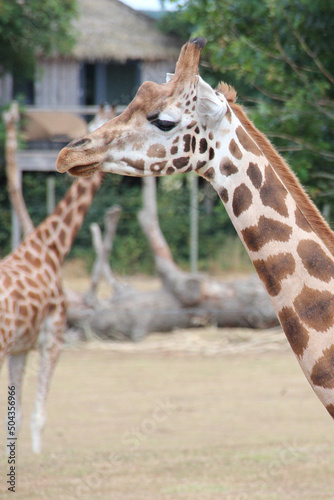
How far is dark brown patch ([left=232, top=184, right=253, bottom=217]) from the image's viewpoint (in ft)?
9.46

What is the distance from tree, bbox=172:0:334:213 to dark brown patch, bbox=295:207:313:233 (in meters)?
1.91

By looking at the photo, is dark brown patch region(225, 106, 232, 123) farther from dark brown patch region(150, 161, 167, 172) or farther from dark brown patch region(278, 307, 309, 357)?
dark brown patch region(278, 307, 309, 357)

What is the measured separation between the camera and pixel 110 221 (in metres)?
10.4

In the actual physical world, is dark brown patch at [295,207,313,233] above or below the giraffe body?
above

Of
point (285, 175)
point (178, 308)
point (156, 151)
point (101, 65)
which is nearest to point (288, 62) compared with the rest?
point (285, 175)

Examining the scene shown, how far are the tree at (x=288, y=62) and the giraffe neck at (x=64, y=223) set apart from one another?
147cm

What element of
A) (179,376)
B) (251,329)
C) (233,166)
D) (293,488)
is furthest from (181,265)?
(233,166)

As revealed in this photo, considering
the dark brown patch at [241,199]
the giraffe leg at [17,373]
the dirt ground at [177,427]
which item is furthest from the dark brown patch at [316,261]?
the giraffe leg at [17,373]

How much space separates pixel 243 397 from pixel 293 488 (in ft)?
8.50

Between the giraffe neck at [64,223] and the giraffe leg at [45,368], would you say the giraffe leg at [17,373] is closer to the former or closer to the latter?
the giraffe leg at [45,368]

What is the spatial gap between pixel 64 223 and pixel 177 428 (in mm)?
1987

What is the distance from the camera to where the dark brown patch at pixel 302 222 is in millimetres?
2910

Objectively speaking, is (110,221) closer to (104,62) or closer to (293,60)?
(293,60)

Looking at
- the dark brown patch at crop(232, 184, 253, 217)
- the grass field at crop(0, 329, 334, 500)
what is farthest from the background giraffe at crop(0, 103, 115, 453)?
the dark brown patch at crop(232, 184, 253, 217)
